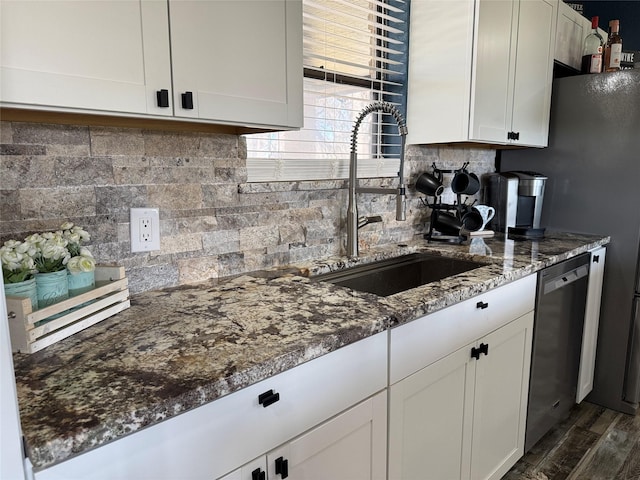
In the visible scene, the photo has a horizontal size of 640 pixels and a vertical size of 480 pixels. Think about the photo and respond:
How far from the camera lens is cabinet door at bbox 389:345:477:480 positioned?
1.25m

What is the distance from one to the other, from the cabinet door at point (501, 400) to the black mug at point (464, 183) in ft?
2.46

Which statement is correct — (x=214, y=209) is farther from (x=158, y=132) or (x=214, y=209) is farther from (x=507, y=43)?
(x=507, y=43)

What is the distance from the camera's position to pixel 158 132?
134 centimetres

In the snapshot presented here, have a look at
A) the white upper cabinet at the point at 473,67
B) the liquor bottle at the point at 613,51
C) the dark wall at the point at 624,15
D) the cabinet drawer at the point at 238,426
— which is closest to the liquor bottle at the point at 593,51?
the liquor bottle at the point at 613,51

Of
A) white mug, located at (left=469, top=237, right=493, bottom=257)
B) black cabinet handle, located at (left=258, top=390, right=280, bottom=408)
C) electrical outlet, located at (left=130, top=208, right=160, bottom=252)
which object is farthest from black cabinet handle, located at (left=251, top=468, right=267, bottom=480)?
white mug, located at (left=469, top=237, right=493, bottom=257)

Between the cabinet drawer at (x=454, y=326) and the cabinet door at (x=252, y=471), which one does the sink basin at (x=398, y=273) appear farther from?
the cabinet door at (x=252, y=471)

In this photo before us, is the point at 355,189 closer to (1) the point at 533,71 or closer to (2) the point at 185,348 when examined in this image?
(2) the point at 185,348

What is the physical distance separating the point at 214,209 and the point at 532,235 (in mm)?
1800

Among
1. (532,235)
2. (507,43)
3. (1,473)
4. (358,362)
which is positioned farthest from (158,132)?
(532,235)

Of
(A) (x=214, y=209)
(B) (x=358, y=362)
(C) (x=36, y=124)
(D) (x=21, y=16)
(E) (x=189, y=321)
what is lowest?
(B) (x=358, y=362)

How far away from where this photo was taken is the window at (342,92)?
174 cm

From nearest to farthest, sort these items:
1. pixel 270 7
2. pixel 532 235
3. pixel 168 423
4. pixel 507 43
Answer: pixel 168 423
pixel 270 7
pixel 507 43
pixel 532 235

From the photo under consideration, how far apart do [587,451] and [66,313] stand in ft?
7.63

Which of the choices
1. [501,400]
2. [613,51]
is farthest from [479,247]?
[613,51]
